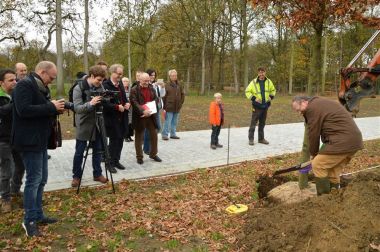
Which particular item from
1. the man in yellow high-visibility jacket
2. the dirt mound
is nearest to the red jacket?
the man in yellow high-visibility jacket

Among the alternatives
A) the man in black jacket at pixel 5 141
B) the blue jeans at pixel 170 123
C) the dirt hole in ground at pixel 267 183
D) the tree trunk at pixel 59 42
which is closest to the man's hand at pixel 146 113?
the dirt hole in ground at pixel 267 183

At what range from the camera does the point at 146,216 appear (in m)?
5.49

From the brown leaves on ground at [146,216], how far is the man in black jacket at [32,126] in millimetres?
428

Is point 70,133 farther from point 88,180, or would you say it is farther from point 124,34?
point 124,34

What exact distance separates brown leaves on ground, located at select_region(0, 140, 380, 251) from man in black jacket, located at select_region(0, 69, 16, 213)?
0.91 feet

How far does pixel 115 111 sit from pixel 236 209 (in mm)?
3032

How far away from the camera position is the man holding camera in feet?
23.6

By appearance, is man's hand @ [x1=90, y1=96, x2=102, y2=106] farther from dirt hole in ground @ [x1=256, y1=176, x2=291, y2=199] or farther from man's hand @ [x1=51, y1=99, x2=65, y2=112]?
dirt hole in ground @ [x1=256, y1=176, x2=291, y2=199]

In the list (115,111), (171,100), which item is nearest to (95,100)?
(115,111)

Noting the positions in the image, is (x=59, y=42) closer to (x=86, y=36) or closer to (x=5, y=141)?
(x=86, y=36)

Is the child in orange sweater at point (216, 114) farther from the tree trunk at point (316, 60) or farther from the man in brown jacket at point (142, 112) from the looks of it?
the tree trunk at point (316, 60)

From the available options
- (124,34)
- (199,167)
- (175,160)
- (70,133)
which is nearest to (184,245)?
(199,167)

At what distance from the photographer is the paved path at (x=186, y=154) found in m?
7.61

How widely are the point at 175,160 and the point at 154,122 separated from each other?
3.49ft
